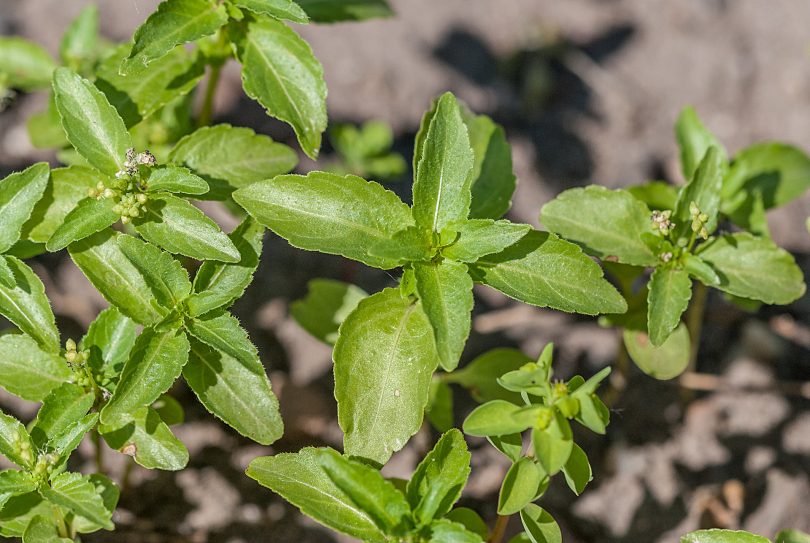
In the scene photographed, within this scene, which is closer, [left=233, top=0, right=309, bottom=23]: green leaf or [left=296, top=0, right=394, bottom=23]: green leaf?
[left=233, top=0, right=309, bottom=23]: green leaf

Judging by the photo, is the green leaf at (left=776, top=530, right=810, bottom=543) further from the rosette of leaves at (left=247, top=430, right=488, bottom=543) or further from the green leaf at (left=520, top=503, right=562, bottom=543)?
the rosette of leaves at (left=247, top=430, right=488, bottom=543)

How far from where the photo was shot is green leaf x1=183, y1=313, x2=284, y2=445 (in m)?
2.59

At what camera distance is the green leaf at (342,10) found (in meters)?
3.25

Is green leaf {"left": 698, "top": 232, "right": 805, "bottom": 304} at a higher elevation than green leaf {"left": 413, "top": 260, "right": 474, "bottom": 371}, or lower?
lower

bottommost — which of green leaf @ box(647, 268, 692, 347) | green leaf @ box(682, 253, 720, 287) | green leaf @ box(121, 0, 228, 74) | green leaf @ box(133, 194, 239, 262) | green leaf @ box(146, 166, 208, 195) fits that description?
green leaf @ box(647, 268, 692, 347)

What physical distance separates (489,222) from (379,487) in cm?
79

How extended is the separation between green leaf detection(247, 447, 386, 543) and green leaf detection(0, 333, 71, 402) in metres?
0.66

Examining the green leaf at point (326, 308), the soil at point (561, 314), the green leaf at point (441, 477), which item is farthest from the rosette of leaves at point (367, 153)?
the green leaf at point (441, 477)

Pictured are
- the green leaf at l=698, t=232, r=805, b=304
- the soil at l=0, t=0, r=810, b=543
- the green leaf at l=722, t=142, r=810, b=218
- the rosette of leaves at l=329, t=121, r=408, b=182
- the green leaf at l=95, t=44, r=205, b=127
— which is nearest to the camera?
the green leaf at l=698, t=232, r=805, b=304

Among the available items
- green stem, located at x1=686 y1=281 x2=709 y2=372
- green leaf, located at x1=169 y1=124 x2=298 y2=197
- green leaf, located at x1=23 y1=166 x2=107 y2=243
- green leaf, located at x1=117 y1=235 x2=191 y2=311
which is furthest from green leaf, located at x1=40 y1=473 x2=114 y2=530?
green stem, located at x1=686 y1=281 x2=709 y2=372

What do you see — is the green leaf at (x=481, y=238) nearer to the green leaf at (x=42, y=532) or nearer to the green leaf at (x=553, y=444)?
the green leaf at (x=553, y=444)

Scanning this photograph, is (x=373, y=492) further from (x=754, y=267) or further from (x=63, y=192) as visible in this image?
(x=754, y=267)

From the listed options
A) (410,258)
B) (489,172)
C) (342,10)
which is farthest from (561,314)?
(410,258)

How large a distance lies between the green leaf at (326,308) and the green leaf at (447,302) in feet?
2.54
